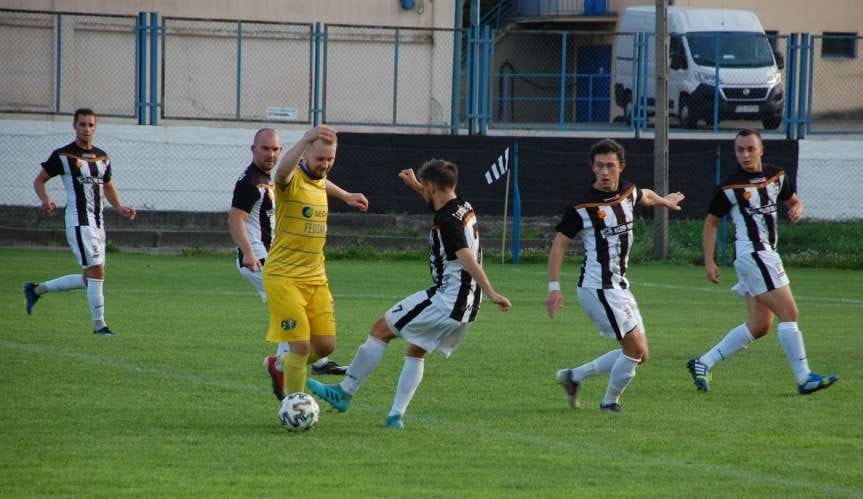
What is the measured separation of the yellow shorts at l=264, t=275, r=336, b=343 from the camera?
26.4 ft

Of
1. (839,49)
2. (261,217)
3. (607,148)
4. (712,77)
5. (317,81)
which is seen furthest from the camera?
(839,49)

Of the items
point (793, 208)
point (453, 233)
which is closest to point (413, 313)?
point (453, 233)

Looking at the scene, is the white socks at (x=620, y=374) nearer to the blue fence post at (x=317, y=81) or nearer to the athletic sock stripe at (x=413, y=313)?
the athletic sock stripe at (x=413, y=313)

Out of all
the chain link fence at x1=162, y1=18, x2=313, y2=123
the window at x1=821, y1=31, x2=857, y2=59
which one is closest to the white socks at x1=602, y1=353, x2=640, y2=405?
the chain link fence at x1=162, y1=18, x2=313, y2=123

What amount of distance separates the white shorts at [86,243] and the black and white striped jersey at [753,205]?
6157 mm

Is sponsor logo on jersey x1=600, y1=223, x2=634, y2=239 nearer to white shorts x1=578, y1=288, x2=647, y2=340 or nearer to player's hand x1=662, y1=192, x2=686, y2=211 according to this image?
white shorts x1=578, y1=288, x2=647, y2=340

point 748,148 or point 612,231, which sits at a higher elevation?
point 748,148

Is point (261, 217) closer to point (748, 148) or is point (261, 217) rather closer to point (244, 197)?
point (244, 197)

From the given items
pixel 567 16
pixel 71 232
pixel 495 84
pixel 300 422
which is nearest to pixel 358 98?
pixel 495 84

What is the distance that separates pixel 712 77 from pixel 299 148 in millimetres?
22501

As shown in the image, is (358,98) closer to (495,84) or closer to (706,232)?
(495,84)

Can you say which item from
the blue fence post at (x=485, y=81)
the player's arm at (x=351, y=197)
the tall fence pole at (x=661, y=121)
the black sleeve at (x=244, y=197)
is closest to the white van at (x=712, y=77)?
the blue fence post at (x=485, y=81)

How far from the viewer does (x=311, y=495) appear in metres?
6.20

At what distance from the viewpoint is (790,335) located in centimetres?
980
